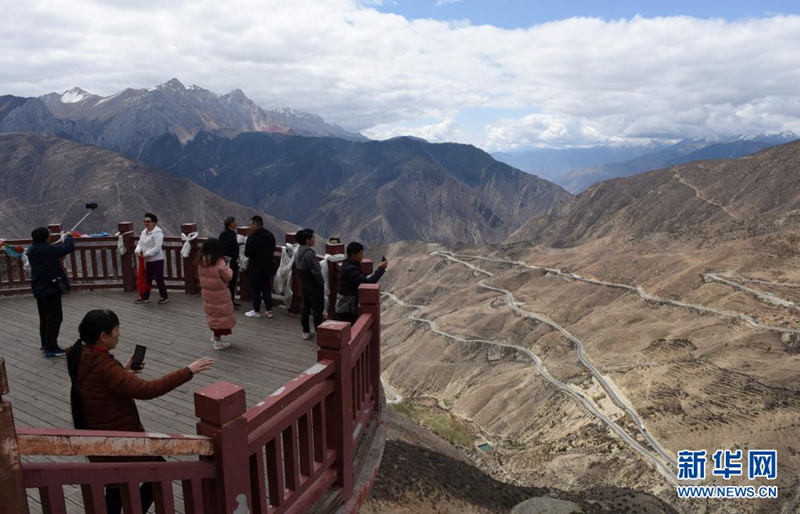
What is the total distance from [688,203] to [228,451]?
8500 centimetres

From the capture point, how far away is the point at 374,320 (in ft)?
19.4

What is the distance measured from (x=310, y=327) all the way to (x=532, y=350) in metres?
31.9

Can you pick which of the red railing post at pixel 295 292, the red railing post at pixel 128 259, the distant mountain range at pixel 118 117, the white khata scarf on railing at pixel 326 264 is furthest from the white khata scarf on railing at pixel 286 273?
the distant mountain range at pixel 118 117

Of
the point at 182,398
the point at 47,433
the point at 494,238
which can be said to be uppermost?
the point at 47,433

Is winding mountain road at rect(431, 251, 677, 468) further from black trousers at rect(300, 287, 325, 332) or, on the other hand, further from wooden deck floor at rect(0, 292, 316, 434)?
wooden deck floor at rect(0, 292, 316, 434)

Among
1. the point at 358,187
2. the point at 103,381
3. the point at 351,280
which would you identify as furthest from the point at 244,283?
the point at 358,187

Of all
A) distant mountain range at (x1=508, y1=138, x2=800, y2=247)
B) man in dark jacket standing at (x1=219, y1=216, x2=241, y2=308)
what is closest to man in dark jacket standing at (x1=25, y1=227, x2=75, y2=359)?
man in dark jacket standing at (x1=219, y1=216, x2=241, y2=308)

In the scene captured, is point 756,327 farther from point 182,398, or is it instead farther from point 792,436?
point 182,398

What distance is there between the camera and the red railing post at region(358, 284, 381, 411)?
18.9 feet

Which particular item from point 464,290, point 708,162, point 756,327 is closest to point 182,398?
point 756,327

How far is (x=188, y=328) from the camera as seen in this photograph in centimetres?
804

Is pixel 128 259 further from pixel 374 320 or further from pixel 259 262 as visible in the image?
pixel 374 320

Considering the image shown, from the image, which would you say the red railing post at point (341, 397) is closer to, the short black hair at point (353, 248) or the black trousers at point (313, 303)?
the short black hair at point (353, 248)

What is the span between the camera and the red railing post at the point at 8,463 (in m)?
2.25
